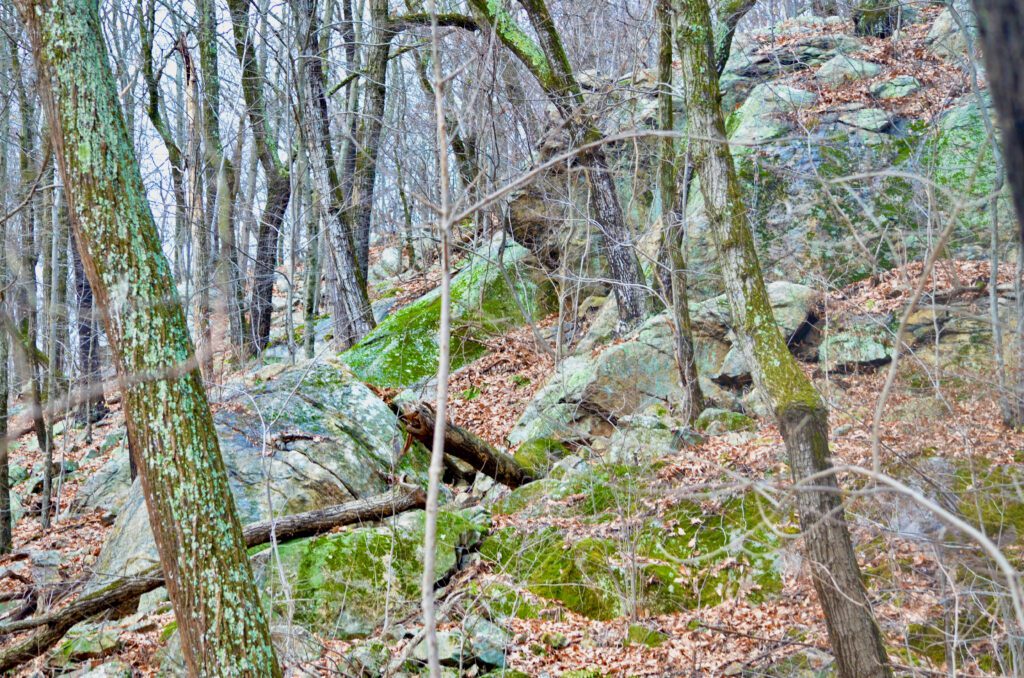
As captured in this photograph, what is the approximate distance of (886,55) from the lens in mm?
12398

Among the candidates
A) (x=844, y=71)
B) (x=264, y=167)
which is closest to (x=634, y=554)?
(x=844, y=71)

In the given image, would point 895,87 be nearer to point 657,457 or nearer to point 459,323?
point 459,323

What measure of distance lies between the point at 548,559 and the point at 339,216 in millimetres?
7503

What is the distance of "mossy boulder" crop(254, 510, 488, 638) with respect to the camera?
5711 mm

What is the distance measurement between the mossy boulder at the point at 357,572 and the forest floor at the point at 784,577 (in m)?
0.33

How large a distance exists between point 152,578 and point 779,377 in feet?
15.2

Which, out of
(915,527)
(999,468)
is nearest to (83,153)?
(915,527)

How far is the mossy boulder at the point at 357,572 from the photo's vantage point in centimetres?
571

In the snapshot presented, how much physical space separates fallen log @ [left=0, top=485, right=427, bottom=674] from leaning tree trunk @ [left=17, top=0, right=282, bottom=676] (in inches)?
53.8

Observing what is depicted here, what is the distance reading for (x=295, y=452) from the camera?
24.2 feet

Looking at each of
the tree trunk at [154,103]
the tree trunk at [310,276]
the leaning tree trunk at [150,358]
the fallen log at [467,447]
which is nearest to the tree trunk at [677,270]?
the fallen log at [467,447]

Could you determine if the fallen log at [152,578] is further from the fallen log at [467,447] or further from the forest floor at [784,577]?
the fallen log at [467,447]

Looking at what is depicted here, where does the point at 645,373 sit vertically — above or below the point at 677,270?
below

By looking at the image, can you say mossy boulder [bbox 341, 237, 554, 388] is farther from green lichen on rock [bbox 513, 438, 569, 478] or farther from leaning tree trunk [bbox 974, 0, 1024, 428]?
leaning tree trunk [bbox 974, 0, 1024, 428]
